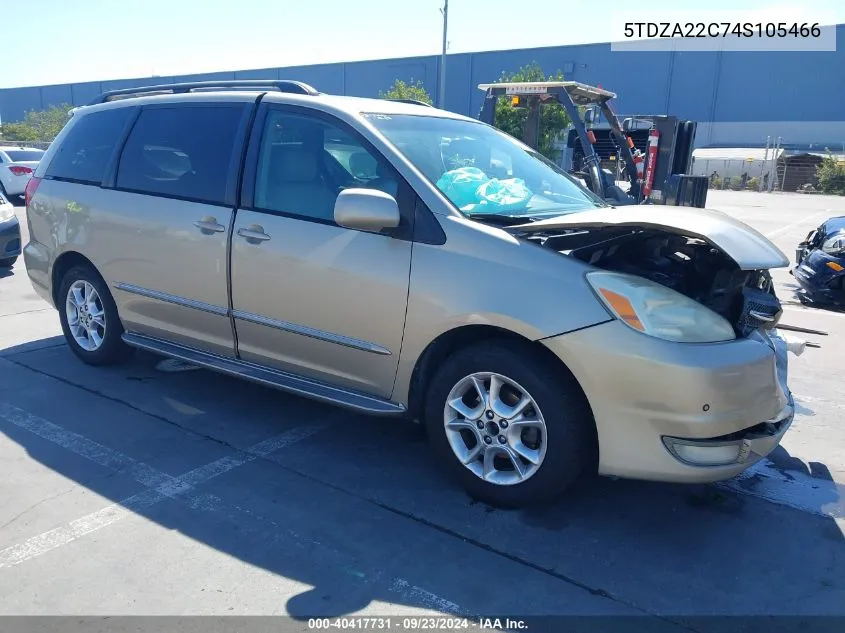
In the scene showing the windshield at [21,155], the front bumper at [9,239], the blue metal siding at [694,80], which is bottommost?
the front bumper at [9,239]

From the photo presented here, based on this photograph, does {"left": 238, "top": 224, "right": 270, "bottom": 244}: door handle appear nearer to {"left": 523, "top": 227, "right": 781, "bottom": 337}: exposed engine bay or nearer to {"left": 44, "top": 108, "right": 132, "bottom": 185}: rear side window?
{"left": 523, "top": 227, "right": 781, "bottom": 337}: exposed engine bay

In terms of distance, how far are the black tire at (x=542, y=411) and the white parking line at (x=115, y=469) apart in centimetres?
123

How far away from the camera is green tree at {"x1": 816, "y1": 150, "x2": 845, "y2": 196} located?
3397 centimetres

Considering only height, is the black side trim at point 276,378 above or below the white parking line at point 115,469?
above

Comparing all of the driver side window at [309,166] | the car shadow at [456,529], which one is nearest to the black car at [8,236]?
the car shadow at [456,529]

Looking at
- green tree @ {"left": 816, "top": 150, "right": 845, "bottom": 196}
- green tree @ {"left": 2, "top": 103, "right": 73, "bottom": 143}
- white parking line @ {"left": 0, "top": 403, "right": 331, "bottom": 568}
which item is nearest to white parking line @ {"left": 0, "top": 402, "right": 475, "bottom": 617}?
white parking line @ {"left": 0, "top": 403, "right": 331, "bottom": 568}

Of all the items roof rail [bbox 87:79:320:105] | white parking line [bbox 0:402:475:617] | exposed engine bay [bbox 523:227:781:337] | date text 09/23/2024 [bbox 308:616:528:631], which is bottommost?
white parking line [bbox 0:402:475:617]

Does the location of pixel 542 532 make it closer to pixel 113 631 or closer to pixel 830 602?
pixel 830 602

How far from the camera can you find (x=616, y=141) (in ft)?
40.5

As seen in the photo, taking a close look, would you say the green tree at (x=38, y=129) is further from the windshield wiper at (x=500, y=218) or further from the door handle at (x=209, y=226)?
→ the windshield wiper at (x=500, y=218)

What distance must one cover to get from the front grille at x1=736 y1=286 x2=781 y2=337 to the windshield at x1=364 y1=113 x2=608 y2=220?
1.09 metres

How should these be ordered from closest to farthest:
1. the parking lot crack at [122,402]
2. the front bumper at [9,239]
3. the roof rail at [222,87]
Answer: the parking lot crack at [122,402] → the roof rail at [222,87] → the front bumper at [9,239]

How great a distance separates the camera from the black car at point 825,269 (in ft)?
26.1

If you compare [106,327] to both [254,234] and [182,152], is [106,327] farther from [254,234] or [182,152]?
[254,234]
